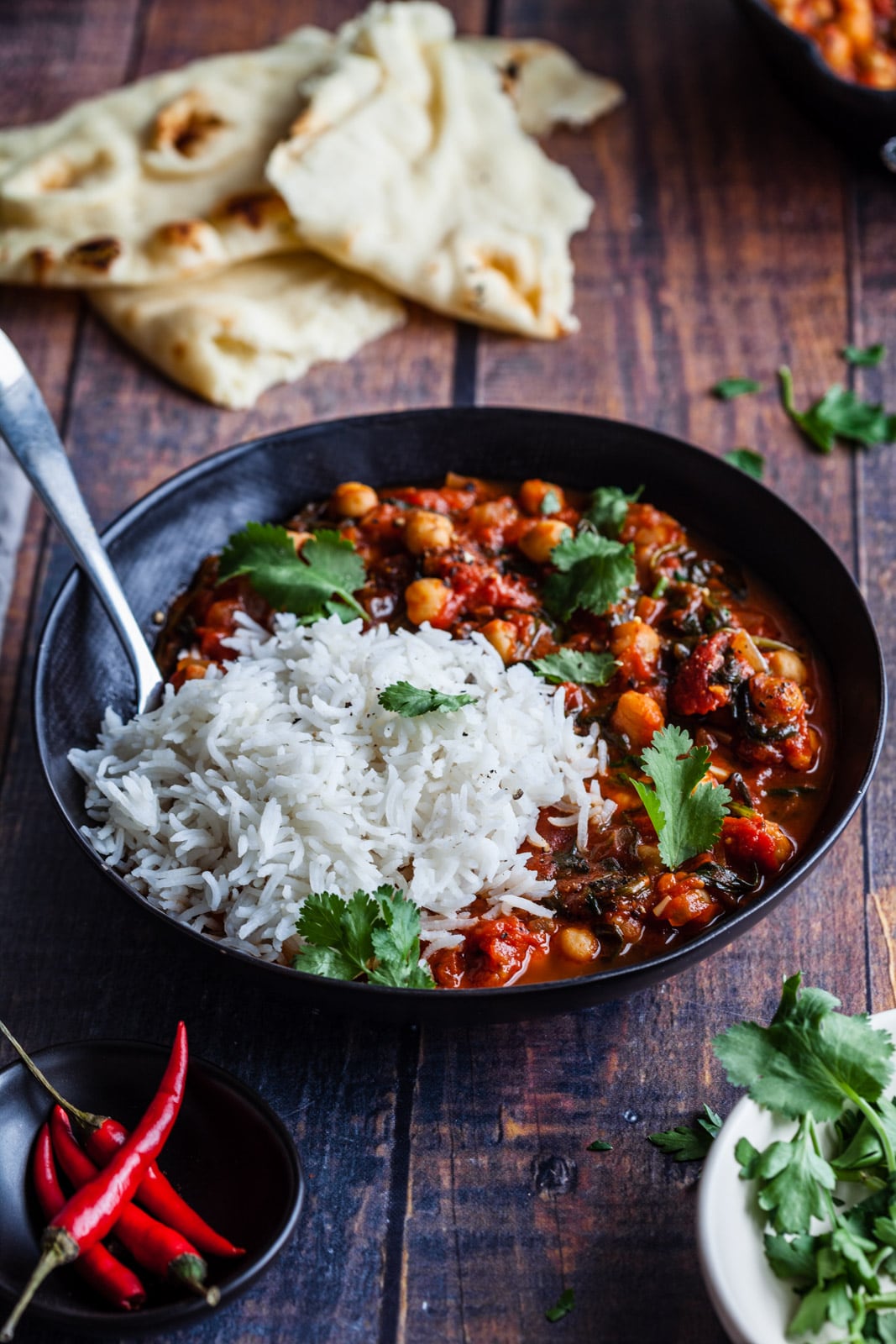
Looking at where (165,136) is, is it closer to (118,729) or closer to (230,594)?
(230,594)

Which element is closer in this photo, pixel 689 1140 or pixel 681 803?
pixel 689 1140

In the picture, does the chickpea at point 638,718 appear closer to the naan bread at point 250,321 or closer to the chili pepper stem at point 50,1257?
the chili pepper stem at point 50,1257

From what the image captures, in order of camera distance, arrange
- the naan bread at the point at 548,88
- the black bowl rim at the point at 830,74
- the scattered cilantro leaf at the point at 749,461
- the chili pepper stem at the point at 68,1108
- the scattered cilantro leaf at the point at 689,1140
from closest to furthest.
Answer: the chili pepper stem at the point at 68,1108
the scattered cilantro leaf at the point at 689,1140
the scattered cilantro leaf at the point at 749,461
the black bowl rim at the point at 830,74
the naan bread at the point at 548,88

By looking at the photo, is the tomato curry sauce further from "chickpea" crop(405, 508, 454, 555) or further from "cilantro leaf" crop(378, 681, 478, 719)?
"cilantro leaf" crop(378, 681, 478, 719)

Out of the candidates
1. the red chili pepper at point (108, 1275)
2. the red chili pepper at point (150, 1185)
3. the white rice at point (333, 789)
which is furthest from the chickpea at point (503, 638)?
the red chili pepper at point (108, 1275)

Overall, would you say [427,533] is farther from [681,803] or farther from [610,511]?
[681,803]

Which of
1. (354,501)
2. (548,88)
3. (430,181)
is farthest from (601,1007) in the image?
(548,88)

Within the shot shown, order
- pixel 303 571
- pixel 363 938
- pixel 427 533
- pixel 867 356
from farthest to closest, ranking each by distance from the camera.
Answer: pixel 867 356
pixel 427 533
pixel 303 571
pixel 363 938
